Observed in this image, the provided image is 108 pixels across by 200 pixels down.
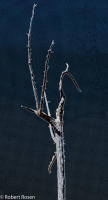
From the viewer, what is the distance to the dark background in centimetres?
306

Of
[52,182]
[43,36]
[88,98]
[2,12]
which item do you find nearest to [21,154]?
[52,182]

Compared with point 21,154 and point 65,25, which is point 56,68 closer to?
point 65,25

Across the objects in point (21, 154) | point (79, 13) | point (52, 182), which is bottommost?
point (52, 182)

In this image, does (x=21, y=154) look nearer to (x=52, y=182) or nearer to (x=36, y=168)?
(x=36, y=168)

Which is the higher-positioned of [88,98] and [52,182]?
[88,98]

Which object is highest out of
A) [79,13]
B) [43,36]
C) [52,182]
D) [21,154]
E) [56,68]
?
[79,13]

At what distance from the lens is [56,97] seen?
10.2 ft

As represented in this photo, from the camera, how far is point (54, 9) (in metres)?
3.22

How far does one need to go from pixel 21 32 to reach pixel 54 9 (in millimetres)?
386

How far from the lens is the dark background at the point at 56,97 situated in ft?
10.1

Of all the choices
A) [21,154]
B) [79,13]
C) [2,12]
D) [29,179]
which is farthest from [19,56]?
[29,179]

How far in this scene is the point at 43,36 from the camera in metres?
3.17

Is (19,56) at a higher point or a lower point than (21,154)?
higher

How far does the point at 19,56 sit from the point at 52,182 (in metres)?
1.22
